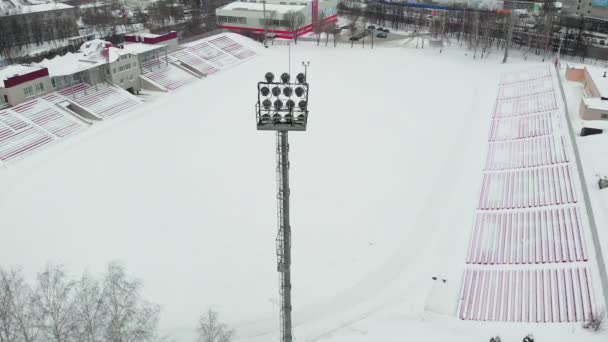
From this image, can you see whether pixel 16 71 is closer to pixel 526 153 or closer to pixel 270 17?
pixel 270 17

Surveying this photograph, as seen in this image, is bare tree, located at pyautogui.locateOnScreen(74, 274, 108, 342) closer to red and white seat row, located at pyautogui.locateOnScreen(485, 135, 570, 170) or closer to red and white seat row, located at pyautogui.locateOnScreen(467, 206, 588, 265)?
red and white seat row, located at pyautogui.locateOnScreen(467, 206, 588, 265)

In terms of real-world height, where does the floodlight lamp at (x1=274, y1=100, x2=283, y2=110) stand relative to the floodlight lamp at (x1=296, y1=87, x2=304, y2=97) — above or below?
below

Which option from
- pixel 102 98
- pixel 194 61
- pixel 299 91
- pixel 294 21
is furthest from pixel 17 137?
pixel 294 21

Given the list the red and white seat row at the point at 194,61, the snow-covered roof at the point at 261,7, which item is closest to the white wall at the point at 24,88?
the red and white seat row at the point at 194,61

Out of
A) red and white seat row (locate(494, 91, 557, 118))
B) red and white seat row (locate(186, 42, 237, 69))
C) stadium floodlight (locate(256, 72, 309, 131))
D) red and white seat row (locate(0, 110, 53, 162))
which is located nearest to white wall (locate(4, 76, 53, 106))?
red and white seat row (locate(0, 110, 53, 162))

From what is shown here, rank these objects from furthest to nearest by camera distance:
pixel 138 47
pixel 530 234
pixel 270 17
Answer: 1. pixel 270 17
2. pixel 138 47
3. pixel 530 234

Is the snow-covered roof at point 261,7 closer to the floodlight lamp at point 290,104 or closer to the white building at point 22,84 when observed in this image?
the white building at point 22,84
